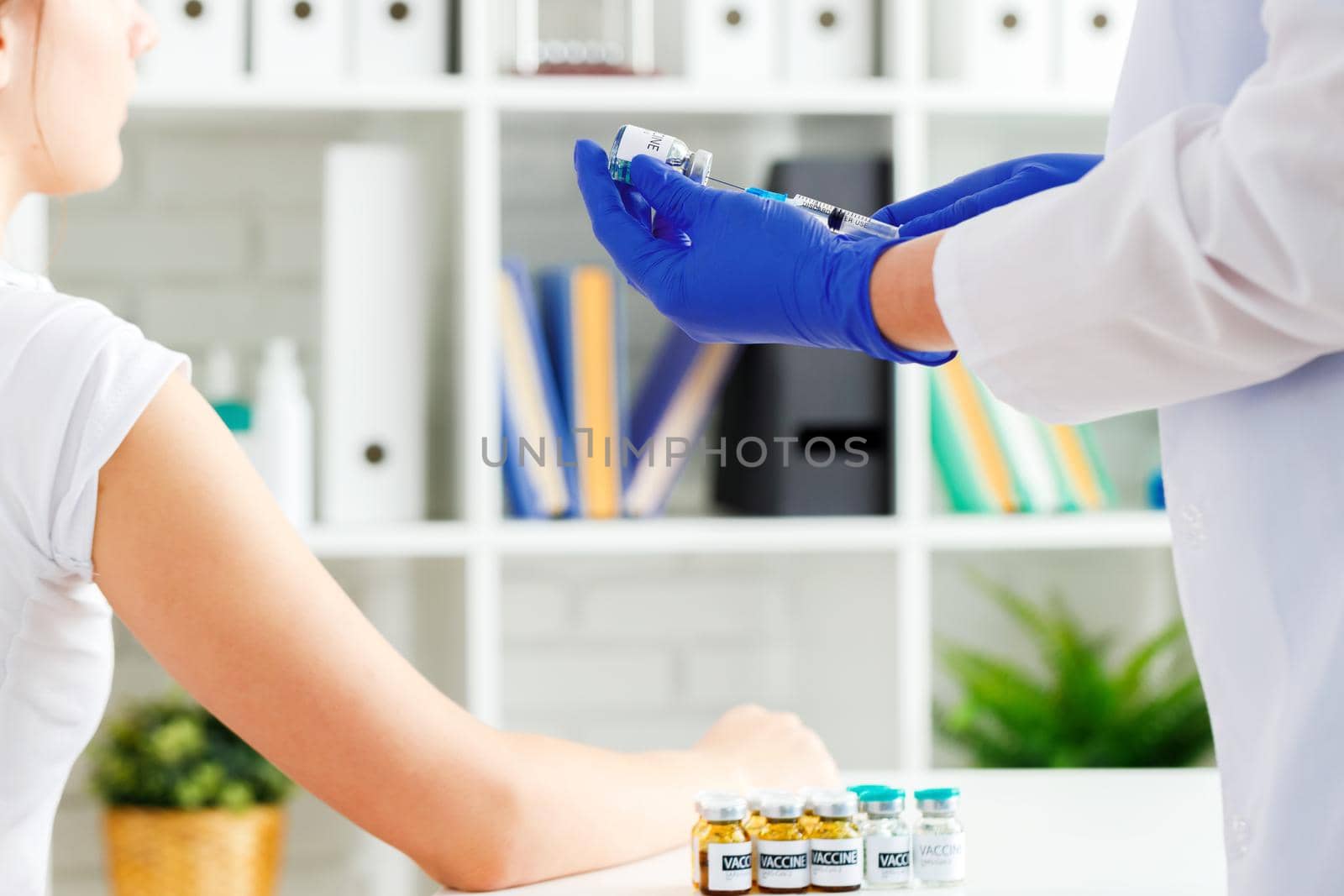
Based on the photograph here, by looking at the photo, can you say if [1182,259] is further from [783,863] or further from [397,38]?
[397,38]

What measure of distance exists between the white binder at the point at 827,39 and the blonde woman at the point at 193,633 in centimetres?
91

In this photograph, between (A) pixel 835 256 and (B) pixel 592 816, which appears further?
(B) pixel 592 816

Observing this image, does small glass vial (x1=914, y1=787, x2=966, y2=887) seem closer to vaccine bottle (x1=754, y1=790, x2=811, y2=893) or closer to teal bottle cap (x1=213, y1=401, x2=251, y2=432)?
vaccine bottle (x1=754, y1=790, x2=811, y2=893)

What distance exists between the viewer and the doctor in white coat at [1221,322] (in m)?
0.56

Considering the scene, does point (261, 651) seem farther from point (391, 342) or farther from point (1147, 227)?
point (391, 342)

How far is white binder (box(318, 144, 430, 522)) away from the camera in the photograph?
1.53 metres

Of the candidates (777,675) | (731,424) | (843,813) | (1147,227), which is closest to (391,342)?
(731,424)

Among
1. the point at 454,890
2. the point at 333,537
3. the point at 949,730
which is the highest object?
the point at 333,537

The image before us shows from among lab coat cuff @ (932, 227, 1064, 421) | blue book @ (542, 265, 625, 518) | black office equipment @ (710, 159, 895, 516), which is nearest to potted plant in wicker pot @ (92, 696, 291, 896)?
blue book @ (542, 265, 625, 518)

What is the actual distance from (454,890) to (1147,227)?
1.93 feet

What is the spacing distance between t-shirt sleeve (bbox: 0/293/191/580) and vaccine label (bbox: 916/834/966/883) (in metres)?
0.54

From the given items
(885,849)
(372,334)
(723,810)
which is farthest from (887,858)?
(372,334)

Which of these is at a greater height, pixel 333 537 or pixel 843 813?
→ pixel 333 537

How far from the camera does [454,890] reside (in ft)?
2.75
